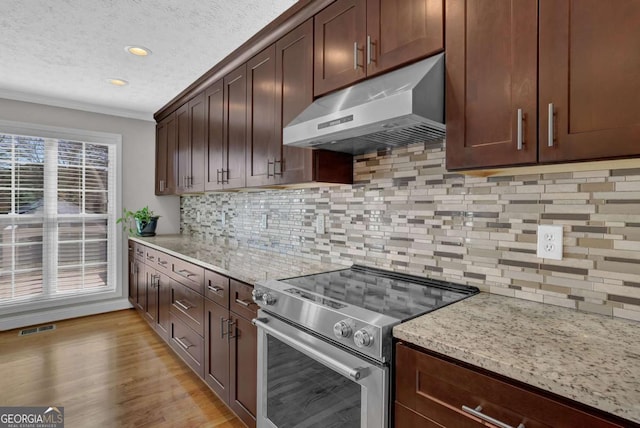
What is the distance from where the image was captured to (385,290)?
153 cm

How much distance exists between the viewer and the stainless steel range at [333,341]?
109 centimetres

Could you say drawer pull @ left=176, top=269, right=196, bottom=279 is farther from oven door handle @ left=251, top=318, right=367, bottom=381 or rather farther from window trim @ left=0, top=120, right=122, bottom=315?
window trim @ left=0, top=120, right=122, bottom=315

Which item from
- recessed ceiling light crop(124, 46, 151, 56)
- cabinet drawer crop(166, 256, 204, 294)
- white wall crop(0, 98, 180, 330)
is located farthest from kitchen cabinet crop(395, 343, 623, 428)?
white wall crop(0, 98, 180, 330)

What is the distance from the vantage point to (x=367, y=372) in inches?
43.5

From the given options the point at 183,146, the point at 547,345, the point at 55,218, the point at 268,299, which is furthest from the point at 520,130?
the point at 55,218

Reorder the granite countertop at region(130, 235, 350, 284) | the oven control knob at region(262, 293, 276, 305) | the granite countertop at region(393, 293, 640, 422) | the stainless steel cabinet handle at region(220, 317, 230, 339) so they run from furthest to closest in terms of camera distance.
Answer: the stainless steel cabinet handle at region(220, 317, 230, 339) → the granite countertop at region(130, 235, 350, 284) → the oven control knob at region(262, 293, 276, 305) → the granite countertop at region(393, 293, 640, 422)

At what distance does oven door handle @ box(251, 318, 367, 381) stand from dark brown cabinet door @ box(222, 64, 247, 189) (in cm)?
120

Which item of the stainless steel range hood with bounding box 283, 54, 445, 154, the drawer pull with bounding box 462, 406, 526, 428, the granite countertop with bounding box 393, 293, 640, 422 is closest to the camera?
the granite countertop with bounding box 393, 293, 640, 422

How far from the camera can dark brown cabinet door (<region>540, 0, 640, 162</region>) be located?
0.89m

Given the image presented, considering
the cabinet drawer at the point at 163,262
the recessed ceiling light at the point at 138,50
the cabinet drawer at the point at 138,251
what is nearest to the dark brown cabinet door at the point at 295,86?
the recessed ceiling light at the point at 138,50

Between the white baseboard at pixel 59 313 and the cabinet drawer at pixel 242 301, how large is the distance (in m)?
2.89

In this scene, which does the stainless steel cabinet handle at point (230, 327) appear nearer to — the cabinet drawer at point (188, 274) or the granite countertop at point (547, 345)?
the cabinet drawer at point (188, 274)

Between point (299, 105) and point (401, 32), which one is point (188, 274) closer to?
point (299, 105)

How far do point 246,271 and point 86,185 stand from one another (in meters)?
3.07
